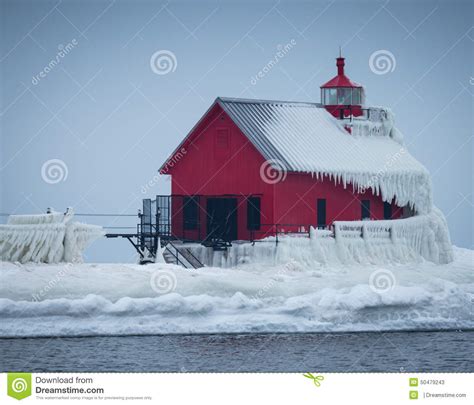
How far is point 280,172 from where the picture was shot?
3922 cm

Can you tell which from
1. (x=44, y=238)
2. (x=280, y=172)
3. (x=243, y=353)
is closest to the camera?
(x=243, y=353)

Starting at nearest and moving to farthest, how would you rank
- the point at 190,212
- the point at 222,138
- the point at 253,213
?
the point at 253,213 < the point at 222,138 < the point at 190,212

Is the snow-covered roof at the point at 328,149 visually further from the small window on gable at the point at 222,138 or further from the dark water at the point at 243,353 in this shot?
the dark water at the point at 243,353

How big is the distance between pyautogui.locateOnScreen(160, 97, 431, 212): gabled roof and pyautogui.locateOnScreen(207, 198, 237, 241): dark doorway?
100 inches

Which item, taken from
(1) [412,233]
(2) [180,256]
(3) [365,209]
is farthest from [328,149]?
(2) [180,256]

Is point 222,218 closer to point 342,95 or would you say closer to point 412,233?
point 412,233

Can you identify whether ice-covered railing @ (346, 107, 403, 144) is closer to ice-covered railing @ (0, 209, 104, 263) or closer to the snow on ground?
the snow on ground

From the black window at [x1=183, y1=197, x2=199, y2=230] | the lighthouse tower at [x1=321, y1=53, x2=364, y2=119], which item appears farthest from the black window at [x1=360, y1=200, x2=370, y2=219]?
the black window at [x1=183, y1=197, x2=199, y2=230]

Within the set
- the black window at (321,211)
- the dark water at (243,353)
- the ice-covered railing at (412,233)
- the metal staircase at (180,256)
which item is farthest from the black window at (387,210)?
the dark water at (243,353)

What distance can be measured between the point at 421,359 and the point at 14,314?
419 inches

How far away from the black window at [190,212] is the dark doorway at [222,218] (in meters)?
0.62

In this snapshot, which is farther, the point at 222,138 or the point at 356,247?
the point at 222,138

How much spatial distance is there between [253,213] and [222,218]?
4.73ft

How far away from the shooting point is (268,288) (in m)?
35.1
